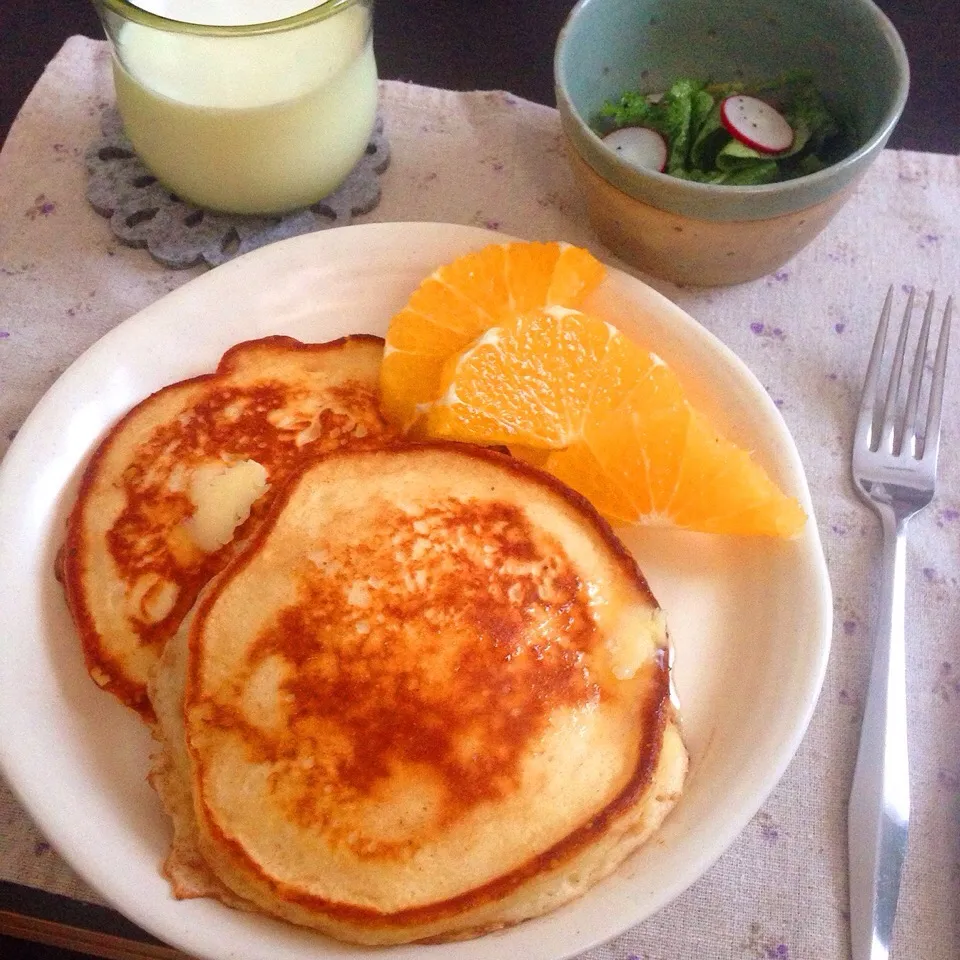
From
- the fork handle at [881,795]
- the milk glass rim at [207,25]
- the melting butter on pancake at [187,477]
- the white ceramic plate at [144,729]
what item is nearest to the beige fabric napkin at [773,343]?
the fork handle at [881,795]

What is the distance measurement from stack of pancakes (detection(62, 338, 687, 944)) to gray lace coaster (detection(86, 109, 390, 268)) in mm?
473

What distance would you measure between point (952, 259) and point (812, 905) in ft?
3.98

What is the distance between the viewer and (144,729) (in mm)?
1133

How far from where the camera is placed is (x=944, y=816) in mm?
1179

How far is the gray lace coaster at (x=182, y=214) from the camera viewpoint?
5.22 feet

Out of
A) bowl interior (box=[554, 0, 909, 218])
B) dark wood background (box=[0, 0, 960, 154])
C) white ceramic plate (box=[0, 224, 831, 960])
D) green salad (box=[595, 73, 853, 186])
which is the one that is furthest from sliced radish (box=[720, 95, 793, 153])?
dark wood background (box=[0, 0, 960, 154])

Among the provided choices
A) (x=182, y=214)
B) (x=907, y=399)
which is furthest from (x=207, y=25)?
(x=907, y=399)

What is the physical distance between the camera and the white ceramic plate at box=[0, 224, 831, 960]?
3.24ft

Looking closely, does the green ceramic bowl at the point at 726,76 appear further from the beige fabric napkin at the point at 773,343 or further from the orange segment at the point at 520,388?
the orange segment at the point at 520,388

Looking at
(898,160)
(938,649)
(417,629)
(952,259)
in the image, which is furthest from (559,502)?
(898,160)

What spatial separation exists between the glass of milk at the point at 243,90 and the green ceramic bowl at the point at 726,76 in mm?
365

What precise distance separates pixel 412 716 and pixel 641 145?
106 cm

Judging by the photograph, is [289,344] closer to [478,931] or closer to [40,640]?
[40,640]

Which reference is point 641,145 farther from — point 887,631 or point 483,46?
point 887,631
